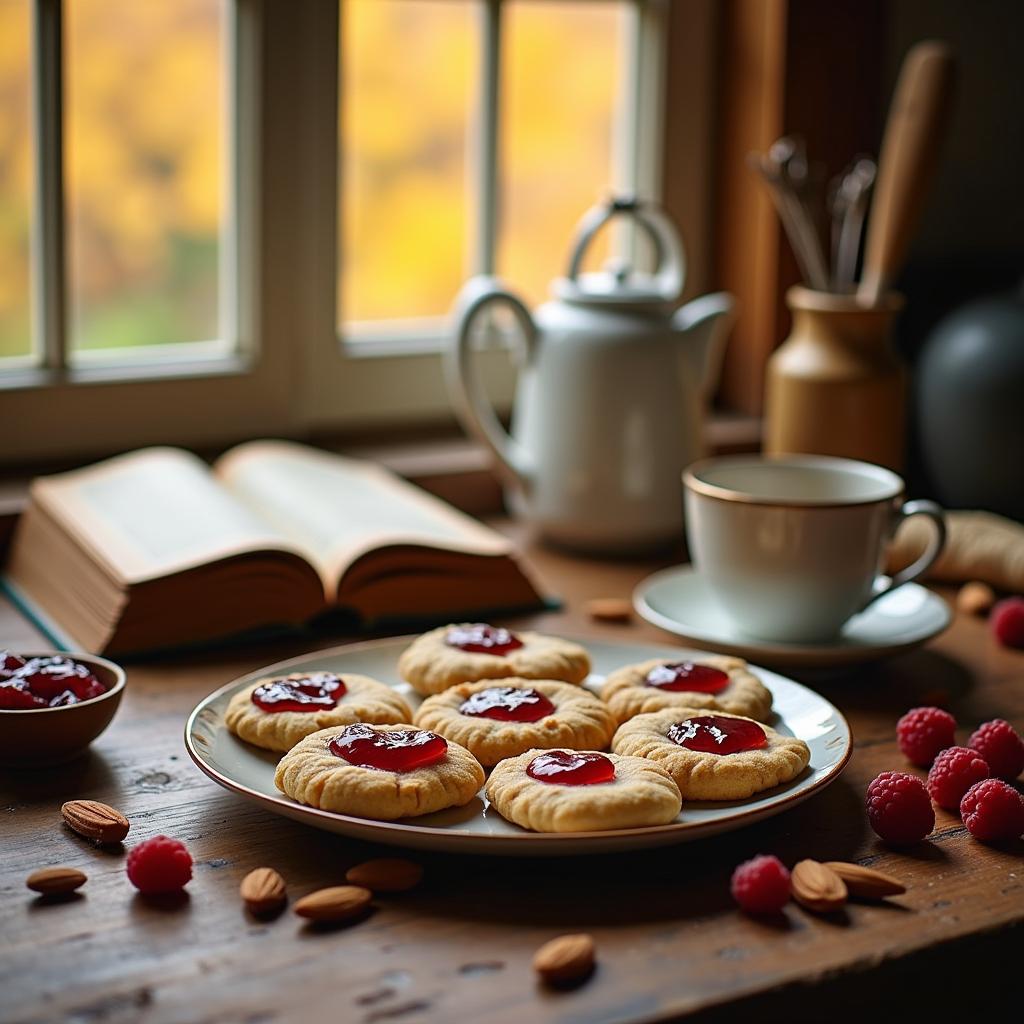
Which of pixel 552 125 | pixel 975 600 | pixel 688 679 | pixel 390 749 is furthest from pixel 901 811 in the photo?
pixel 552 125

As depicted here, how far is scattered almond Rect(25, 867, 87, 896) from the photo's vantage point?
29.2 inches

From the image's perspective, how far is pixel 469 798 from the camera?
0.80 m

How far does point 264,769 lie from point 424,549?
0.38 meters

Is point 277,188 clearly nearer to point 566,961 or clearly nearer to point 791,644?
point 791,644

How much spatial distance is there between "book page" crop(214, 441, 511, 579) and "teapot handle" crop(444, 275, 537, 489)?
0.08 m

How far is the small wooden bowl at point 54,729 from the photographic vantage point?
873 mm

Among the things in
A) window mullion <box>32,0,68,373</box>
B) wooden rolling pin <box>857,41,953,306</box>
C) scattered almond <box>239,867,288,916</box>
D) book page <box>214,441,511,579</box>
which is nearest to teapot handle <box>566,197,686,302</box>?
wooden rolling pin <box>857,41,953,306</box>

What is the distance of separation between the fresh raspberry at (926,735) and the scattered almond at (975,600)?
35cm

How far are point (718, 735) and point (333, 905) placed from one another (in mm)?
251

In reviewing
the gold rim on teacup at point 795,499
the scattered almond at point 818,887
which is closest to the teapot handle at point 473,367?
the gold rim on teacup at point 795,499

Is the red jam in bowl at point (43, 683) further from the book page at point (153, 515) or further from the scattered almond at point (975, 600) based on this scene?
the scattered almond at point (975, 600)

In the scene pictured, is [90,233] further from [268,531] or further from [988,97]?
[988,97]

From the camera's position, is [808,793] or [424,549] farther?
[424,549]

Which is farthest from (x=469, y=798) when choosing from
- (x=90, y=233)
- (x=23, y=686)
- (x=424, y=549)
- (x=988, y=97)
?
(x=988, y=97)
